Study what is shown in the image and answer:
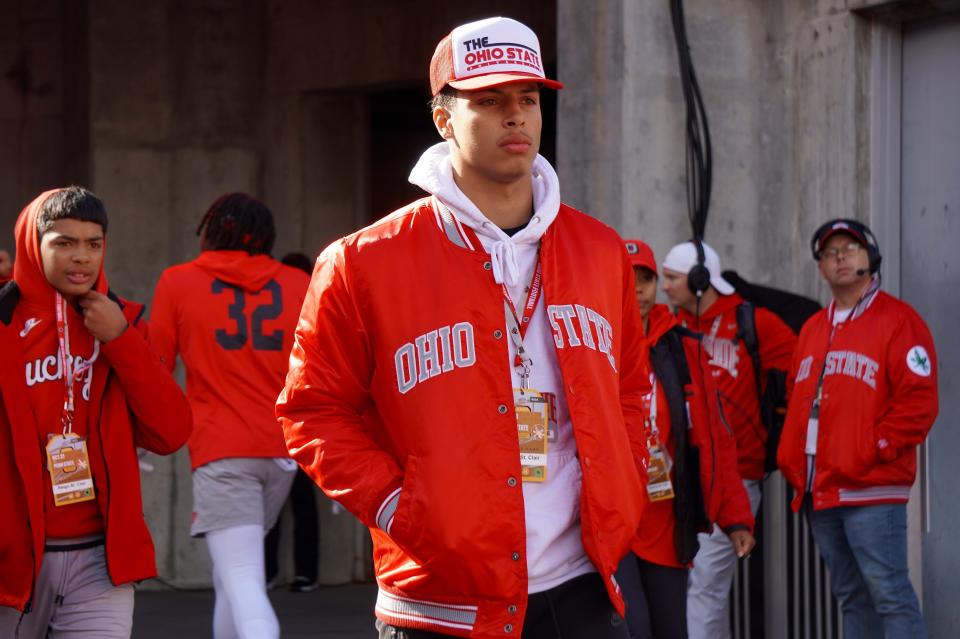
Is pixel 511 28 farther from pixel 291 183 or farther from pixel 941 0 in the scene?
pixel 291 183

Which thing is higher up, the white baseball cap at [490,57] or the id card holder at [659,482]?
the white baseball cap at [490,57]

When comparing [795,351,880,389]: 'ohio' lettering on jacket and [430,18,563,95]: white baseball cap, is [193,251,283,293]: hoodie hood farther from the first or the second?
[430,18,563,95]: white baseball cap

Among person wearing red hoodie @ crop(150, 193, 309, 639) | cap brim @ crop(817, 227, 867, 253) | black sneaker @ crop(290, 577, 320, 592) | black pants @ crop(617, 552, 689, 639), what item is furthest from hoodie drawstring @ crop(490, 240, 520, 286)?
black sneaker @ crop(290, 577, 320, 592)

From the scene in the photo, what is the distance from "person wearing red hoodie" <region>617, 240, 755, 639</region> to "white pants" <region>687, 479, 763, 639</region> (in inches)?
59.9

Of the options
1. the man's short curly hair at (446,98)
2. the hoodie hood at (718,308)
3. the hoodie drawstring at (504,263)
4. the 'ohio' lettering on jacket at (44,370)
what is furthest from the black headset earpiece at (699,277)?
the hoodie drawstring at (504,263)

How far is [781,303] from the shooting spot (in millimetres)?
8469

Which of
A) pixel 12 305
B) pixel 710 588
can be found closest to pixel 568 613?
pixel 12 305

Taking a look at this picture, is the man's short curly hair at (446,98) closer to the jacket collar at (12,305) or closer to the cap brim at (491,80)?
the cap brim at (491,80)

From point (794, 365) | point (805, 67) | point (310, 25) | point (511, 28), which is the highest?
point (310, 25)

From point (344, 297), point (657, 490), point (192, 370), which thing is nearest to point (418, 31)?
point (192, 370)

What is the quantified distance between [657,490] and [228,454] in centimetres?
195

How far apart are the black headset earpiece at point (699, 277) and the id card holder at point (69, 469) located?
12.8 ft

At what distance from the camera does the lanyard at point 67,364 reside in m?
4.85

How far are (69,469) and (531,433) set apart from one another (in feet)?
5.97
